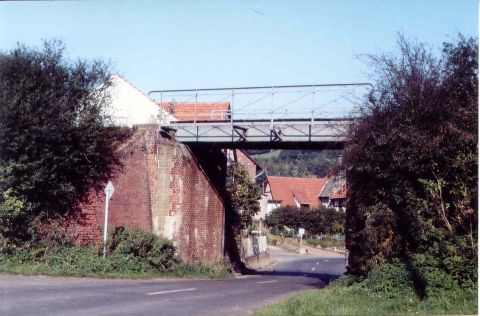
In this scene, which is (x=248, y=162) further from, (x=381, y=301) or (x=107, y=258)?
(x=381, y=301)

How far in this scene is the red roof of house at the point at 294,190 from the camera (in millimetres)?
88938

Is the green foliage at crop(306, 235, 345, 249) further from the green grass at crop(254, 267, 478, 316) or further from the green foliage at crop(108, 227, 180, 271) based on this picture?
the green grass at crop(254, 267, 478, 316)

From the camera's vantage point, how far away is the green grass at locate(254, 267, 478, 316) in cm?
1141

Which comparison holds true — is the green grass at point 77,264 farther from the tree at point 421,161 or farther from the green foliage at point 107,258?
the tree at point 421,161

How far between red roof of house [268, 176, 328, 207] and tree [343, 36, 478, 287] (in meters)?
70.8

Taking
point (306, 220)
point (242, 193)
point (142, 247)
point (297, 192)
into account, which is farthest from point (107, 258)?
point (297, 192)

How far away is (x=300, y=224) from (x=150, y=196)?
48112 mm

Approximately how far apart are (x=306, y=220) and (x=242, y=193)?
33.8 meters

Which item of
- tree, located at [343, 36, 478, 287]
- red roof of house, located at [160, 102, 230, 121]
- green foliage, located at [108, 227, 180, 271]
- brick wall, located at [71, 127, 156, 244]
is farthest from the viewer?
red roof of house, located at [160, 102, 230, 121]

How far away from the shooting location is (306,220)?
231ft

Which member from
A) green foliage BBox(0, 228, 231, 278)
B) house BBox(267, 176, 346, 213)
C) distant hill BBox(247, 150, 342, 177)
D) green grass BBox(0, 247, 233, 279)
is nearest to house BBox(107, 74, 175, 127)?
green foliage BBox(0, 228, 231, 278)

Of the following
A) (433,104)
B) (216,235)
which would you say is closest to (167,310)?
(433,104)

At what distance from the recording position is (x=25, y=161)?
68.3 ft

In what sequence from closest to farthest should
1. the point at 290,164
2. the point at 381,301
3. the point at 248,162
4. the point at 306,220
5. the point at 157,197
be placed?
the point at 381,301, the point at 157,197, the point at 248,162, the point at 306,220, the point at 290,164
